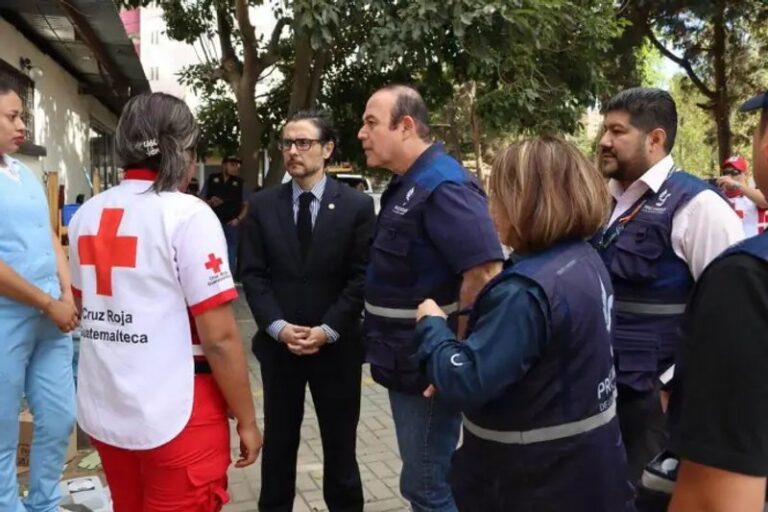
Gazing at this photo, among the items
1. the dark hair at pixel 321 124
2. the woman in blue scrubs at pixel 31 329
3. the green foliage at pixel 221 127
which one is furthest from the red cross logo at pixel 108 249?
the green foliage at pixel 221 127

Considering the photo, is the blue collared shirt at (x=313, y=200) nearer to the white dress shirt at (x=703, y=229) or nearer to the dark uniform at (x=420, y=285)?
the dark uniform at (x=420, y=285)

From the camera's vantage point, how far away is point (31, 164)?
686 cm

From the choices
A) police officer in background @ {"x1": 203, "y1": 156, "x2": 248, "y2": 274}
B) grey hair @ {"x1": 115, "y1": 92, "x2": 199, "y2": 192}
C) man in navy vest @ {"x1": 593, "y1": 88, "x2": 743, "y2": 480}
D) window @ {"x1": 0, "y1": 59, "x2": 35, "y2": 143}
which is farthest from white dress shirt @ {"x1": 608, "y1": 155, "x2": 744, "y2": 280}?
police officer in background @ {"x1": 203, "y1": 156, "x2": 248, "y2": 274}

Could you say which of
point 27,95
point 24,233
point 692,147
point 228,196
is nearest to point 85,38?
point 27,95

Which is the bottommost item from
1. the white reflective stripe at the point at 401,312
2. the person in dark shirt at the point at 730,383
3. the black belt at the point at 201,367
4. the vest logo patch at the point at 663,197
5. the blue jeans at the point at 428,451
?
the blue jeans at the point at 428,451

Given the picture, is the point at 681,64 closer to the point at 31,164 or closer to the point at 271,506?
the point at 31,164

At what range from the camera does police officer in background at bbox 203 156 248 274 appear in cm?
962

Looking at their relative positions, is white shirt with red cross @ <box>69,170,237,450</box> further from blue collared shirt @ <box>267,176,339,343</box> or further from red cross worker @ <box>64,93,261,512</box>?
blue collared shirt @ <box>267,176,339,343</box>

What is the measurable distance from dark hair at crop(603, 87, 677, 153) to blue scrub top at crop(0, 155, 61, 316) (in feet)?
7.72

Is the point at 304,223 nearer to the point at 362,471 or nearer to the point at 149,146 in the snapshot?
the point at 149,146

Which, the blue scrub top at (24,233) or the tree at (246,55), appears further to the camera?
the tree at (246,55)

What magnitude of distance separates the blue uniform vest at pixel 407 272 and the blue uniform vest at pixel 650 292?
64 cm

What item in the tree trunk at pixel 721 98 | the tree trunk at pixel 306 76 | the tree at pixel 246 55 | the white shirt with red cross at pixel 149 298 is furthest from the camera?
the tree trunk at pixel 721 98

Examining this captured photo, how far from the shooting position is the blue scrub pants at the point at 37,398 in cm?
259
